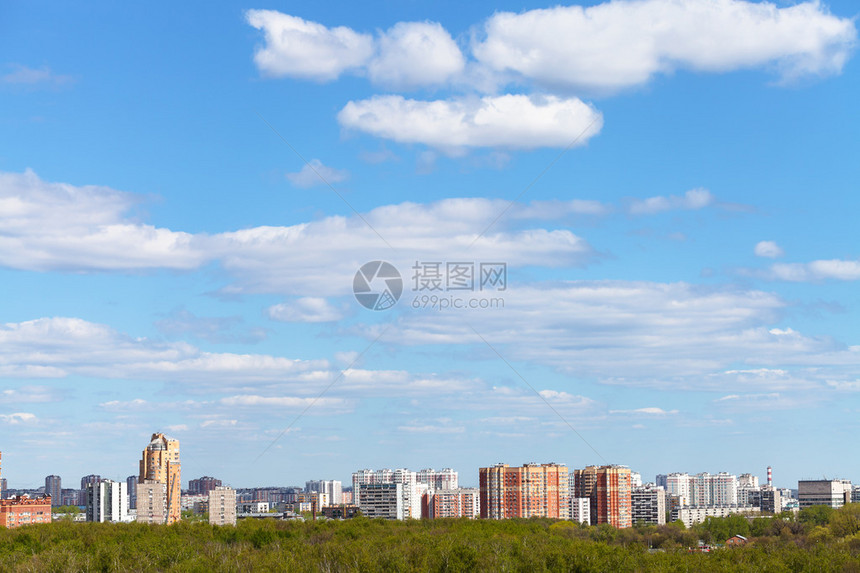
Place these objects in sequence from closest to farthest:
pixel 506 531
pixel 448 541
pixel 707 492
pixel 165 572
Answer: pixel 165 572 → pixel 448 541 → pixel 506 531 → pixel 707 492

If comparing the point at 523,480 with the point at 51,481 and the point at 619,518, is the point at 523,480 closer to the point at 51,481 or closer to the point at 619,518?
the point at 619,518

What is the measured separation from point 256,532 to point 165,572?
15928mm

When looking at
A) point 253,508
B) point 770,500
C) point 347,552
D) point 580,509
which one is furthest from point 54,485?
point 347,552

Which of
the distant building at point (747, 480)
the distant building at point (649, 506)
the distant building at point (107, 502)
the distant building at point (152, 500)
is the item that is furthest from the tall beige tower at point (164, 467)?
the distant building at point (747, 480)

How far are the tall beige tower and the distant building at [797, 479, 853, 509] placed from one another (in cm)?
8012

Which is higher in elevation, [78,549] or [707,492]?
[78,549]

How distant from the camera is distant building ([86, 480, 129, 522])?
83938mm

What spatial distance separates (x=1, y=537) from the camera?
44.4m

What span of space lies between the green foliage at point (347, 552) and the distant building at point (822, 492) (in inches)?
2618

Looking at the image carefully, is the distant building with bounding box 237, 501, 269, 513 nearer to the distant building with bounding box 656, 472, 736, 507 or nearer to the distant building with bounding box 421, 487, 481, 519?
the distant building with bounding box 421, 487, 481, 519

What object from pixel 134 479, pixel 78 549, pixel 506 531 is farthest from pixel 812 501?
pixel 78 549

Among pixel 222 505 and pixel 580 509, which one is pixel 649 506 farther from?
pixel 222 505

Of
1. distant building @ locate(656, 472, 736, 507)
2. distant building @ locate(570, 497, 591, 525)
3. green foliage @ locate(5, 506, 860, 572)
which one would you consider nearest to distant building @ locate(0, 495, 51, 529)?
green foliage @ locate(5, 506, 860, 572)

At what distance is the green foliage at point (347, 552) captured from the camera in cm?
3192
